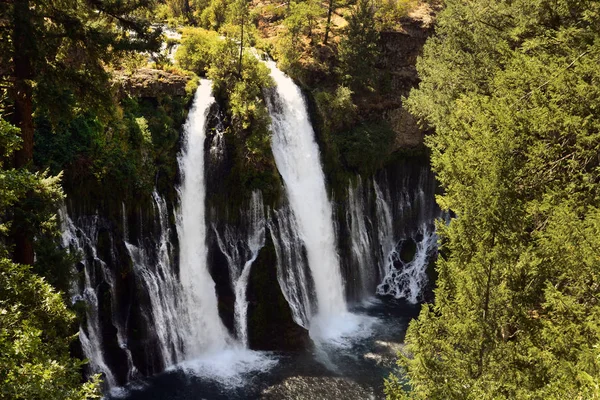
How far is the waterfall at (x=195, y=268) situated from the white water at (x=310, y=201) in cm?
Answer: 463

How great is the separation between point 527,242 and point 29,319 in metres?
11.1

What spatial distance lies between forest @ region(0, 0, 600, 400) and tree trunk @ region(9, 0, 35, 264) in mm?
54

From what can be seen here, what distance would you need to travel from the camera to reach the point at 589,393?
22.3ft

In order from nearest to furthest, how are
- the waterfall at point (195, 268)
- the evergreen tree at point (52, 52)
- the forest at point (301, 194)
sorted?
the evergreen tree at point (52, 52), the forest at point (301, 194), the waterfall at point (195, 268)

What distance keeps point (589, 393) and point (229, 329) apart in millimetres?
15779

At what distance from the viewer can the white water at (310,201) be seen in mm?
23109

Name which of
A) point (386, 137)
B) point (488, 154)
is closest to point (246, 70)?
point (386, 137)

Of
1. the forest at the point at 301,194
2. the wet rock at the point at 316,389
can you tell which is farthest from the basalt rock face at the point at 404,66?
the wet rock at the point at 316,389

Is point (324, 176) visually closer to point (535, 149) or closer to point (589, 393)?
point (535, 149)

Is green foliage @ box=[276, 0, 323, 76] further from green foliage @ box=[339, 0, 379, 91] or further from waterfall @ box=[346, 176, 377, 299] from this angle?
waterfall @ box=[346, 176, 377, 299]

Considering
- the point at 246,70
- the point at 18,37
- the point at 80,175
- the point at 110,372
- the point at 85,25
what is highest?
the point at 246,70

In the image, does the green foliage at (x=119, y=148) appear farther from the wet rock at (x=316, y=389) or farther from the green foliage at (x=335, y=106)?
the wet rock at (x=316, y=389)

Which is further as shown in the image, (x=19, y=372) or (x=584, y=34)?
(x=584, y=34)

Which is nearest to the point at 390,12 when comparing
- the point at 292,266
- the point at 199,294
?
the point at 292,266
